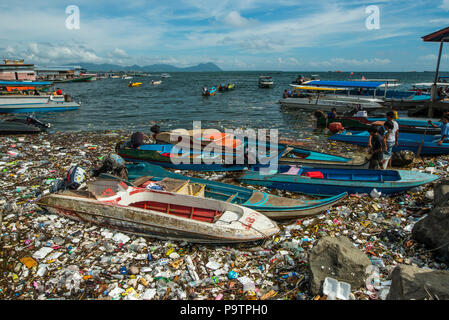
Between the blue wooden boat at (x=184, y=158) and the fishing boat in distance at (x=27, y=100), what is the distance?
20340mm

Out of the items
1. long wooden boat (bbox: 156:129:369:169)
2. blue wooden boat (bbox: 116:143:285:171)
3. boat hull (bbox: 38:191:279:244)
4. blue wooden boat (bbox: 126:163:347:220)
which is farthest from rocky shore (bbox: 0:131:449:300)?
blue wooden boat (bbox: 116:143:285:171)

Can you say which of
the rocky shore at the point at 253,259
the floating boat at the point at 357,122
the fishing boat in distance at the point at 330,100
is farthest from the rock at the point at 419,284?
the fishing boat in distance at the point at 330,100

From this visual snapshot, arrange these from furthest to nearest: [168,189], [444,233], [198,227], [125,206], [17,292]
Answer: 1. [168,189]
2. [125,206]
3. [198,227]
4. [444,233]
5. [17,292]

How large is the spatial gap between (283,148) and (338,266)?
7607mm

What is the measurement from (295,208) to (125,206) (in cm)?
416

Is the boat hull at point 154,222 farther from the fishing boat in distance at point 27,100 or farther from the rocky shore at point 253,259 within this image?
the fishing boat in distance at point 27,100

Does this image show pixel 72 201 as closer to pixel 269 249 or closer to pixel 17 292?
pixel 17 292

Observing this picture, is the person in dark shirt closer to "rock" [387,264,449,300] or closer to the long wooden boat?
the long wooden boat

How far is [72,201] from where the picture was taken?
6570mm

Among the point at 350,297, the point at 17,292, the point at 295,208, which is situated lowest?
the point at 17,292

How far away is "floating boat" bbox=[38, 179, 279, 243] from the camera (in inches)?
222

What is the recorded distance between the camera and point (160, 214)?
233 inches

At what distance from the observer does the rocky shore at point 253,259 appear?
14.6ft
